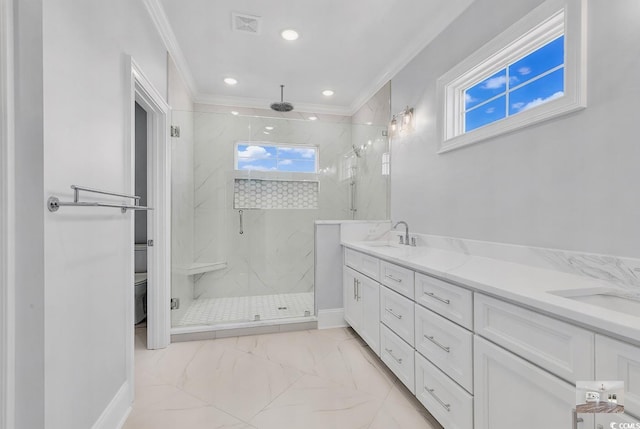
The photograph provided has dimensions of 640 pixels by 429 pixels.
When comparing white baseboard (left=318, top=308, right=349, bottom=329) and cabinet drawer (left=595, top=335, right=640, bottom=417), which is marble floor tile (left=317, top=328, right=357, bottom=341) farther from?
cabinet drawer (left=595, top=335, right=640, bottom=417)

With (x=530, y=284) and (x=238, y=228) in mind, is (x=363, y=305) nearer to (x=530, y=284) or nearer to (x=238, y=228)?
(x=530, y=284)

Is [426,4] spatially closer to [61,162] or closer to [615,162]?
[615,162]

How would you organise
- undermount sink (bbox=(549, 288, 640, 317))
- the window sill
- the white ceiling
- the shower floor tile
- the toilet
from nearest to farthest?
1. undermount sink (bbox=(549, 288, 640, 317))
2. the window sill
3. the white ceiling
4. the shower floor tile
5. the toilet

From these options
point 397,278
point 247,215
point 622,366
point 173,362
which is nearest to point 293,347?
point 173,362

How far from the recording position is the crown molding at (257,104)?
12.5ft

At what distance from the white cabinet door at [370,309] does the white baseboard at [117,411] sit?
1.59 metres

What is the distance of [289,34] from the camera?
8.27 feet

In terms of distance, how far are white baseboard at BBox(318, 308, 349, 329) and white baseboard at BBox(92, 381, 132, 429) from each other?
1653 millimetres

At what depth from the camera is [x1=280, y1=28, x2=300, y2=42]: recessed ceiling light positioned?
248cm

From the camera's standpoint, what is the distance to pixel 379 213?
10.9ft

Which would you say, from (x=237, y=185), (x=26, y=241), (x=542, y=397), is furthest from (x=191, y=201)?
(x=542, y=397)

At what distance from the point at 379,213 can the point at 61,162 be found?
273 cm

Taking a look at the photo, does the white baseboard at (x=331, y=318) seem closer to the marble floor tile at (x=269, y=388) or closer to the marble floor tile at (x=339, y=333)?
the marble floor tile at (x=339, y=333)

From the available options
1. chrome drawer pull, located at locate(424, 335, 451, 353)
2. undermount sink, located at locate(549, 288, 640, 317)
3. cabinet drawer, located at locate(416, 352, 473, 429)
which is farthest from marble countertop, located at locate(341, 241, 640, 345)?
cabinet drawer, located at locate(416, 352, 473, 429)
